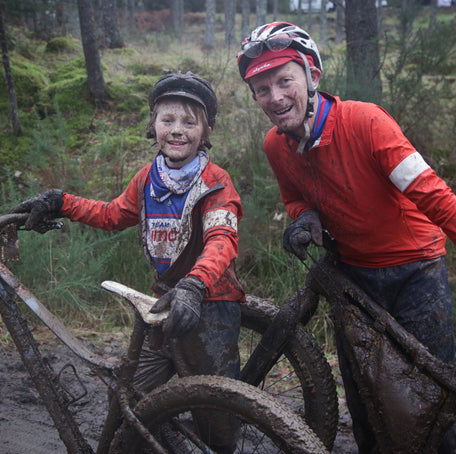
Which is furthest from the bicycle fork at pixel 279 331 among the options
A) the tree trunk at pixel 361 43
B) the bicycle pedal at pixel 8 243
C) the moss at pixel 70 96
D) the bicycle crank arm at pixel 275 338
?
the moss at pixel 70 96

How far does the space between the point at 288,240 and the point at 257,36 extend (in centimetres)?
107

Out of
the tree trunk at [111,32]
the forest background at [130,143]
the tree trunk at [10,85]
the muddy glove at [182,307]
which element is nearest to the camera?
the muddy glove at [182,307]

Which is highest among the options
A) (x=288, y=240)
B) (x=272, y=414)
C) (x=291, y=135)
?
(x=291, y=135)

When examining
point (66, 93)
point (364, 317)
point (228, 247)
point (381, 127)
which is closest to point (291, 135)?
point (381, 127)

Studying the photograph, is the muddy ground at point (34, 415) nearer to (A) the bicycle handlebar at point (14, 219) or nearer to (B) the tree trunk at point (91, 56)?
(A) the bicycle handlebar at point (14, 219)

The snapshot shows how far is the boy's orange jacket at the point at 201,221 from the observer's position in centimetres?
232

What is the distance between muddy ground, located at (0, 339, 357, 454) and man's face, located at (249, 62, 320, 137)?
7.24ft

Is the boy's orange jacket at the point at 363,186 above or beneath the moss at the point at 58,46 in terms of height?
beneath

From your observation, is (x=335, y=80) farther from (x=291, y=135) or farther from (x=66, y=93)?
(x=66, y=93)

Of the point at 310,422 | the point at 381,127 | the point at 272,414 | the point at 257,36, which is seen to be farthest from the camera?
the point at 310,422

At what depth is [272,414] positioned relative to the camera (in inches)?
76.7

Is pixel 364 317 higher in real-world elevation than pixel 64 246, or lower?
higher

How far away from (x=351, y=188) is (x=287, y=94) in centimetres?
58

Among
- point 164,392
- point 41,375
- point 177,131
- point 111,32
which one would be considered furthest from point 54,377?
point 111,32
